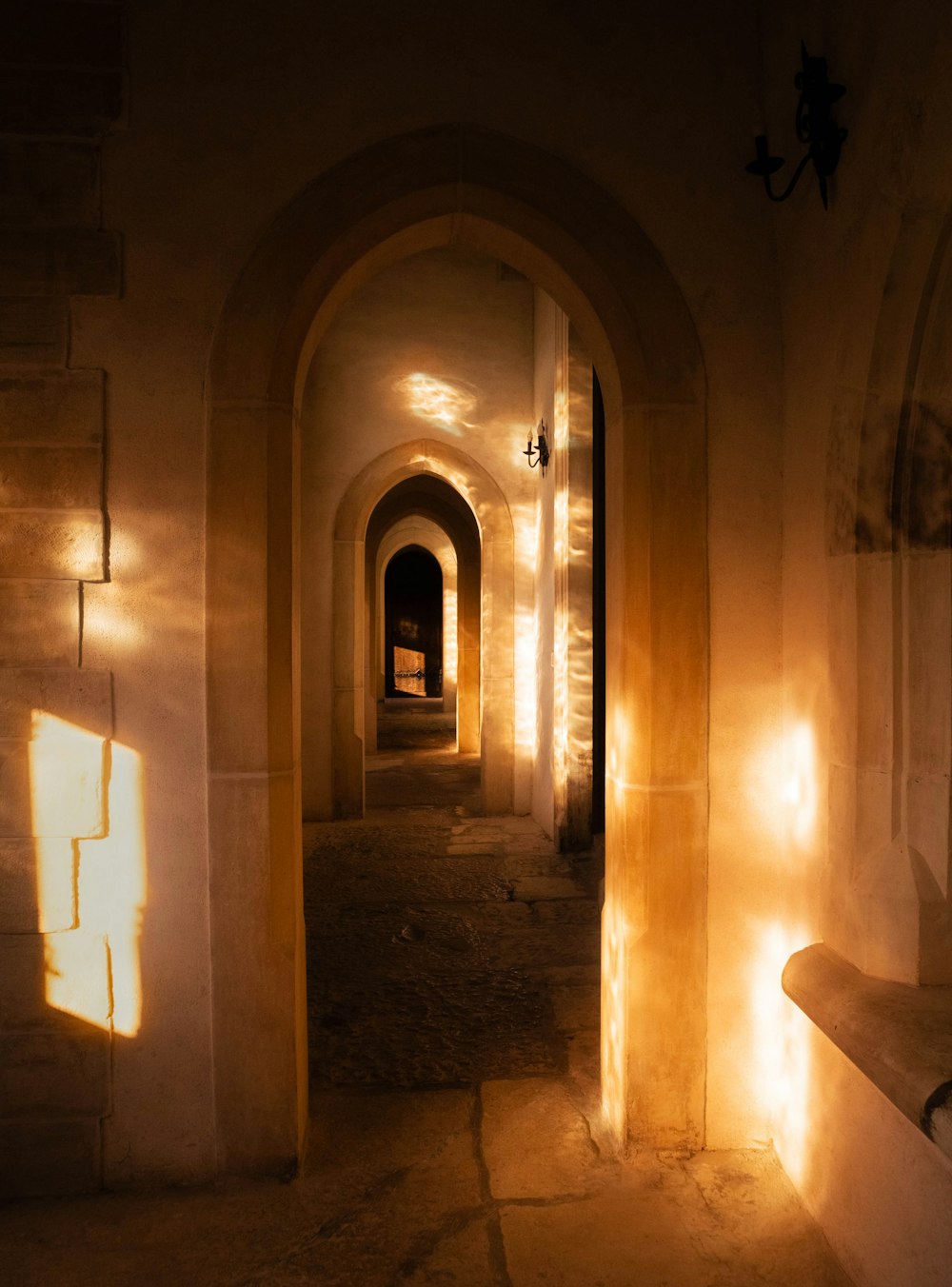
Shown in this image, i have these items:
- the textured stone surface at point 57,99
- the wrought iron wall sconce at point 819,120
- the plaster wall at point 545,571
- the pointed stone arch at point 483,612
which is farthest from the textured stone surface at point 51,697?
the pointed stone arch at point 483,612

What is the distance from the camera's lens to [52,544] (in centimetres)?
220

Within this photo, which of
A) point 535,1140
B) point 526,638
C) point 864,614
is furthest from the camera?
point 526,638

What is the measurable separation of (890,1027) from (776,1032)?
70 centimetres

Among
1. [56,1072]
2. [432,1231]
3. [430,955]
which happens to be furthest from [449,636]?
[432,1231]

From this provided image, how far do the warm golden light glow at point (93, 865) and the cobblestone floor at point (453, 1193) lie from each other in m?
0.49

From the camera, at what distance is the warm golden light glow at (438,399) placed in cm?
668

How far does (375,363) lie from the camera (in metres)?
6.64

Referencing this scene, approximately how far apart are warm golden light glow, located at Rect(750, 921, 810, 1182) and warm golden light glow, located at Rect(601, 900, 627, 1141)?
36 centimetres

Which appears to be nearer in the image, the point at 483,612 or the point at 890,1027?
the point at 890,1027

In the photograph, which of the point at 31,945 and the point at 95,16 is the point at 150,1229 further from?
the point at 95,16

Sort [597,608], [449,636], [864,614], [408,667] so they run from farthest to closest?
1. [408,667]
2. [449,636]
3. [597,608]
4. [864,614]

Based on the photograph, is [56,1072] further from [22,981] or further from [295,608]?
[295,608]

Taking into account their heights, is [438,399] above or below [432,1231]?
above

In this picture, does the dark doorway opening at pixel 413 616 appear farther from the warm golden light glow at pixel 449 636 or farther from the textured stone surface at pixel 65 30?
the textured stone surface at pixel 65 30
